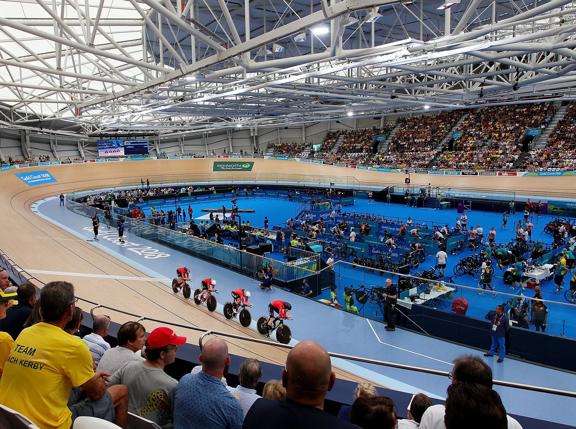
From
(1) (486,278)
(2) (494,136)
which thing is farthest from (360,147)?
(1) (486,278)

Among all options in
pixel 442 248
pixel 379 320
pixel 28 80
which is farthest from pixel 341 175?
pixel 379 320

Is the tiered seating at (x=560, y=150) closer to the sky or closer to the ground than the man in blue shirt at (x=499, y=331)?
closer to the sky

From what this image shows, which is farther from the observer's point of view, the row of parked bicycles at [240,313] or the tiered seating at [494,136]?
the tiered seating at [494,136]

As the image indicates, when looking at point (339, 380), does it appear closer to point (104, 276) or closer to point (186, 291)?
point (186, 291)

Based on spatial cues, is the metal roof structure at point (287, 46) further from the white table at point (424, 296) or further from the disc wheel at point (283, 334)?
the disc wheel at point (283, 334)

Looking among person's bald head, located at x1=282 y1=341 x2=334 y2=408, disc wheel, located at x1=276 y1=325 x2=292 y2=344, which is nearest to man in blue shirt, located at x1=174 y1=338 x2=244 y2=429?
person's bald head, located at x1=282 y1=341 x2=334 y2=408

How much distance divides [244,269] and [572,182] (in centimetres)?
2224

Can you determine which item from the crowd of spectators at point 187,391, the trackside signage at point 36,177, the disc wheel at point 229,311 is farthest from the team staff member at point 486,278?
the trackside signage at point 36,177

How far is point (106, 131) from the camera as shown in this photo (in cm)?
4772

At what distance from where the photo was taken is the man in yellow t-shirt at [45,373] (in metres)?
2.07

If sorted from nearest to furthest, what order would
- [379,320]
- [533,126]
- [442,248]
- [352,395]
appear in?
[352,395] < [379,320] < [442,248] < [533,126]

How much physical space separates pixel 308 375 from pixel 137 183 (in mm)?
41268

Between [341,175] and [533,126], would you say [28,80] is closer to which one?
[341,175]

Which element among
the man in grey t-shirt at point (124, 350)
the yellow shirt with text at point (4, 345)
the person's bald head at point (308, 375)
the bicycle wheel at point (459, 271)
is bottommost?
the bicycle wheel at point (459, 271)
